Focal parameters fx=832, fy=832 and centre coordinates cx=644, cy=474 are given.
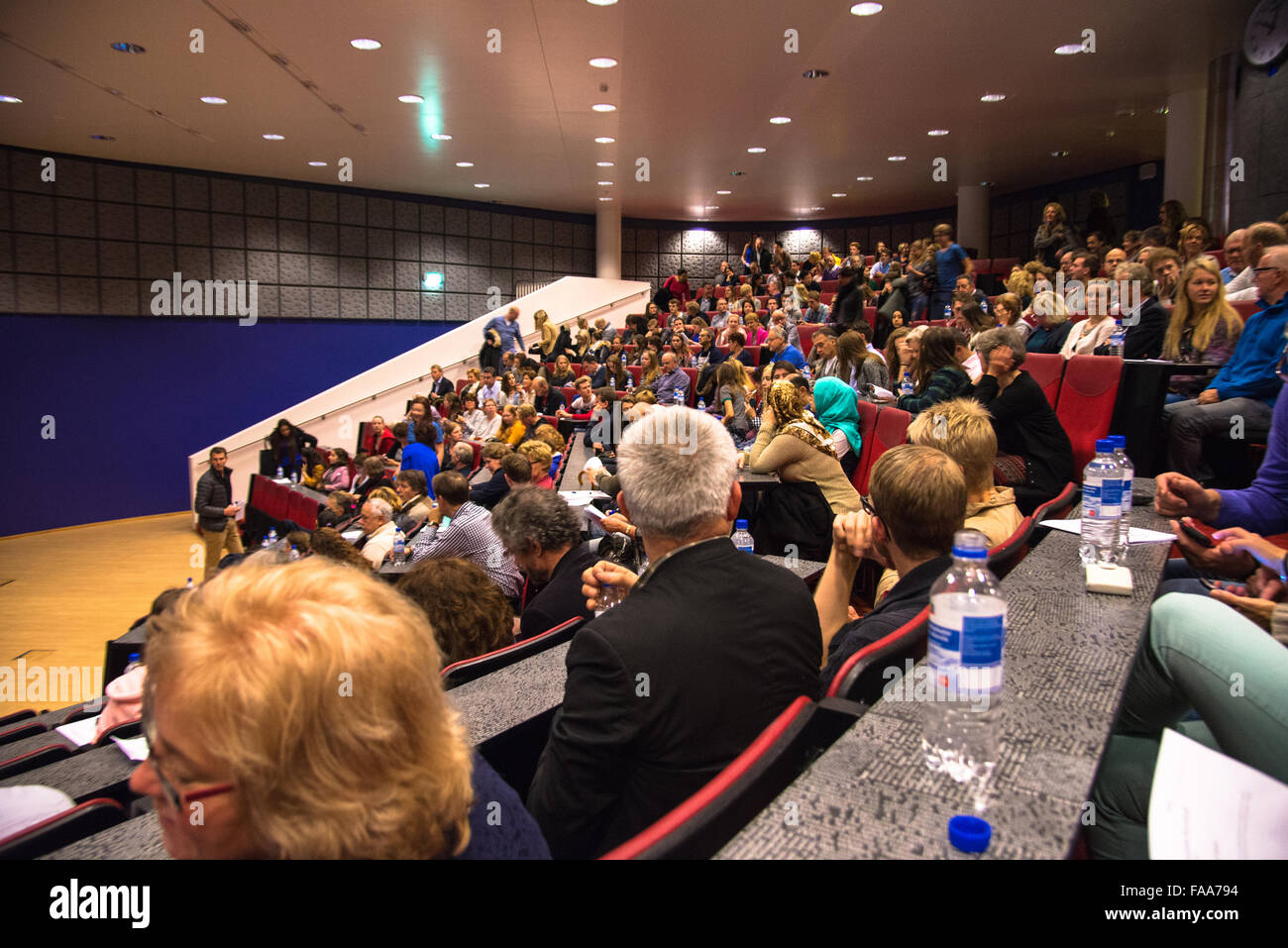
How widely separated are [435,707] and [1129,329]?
4750 mm

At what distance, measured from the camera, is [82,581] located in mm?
8859

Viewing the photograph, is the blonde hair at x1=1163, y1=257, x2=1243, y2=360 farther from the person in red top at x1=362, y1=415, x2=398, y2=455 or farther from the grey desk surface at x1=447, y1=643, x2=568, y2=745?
the person in red top at x1=362, y1=415, x2=398, y2=455

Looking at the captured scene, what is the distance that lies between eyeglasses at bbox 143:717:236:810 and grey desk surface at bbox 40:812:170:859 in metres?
0.28

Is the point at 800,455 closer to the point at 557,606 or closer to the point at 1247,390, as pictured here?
the point at 557,606

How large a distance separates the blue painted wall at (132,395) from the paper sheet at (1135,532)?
12999 mm

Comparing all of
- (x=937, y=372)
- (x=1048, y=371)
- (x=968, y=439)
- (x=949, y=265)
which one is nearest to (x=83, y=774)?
(x=968, y=439)

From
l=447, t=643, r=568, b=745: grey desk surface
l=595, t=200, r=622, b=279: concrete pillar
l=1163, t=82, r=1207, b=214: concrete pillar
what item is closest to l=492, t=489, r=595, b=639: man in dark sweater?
l=447, t=643, r=568, b=745: grey desk surface

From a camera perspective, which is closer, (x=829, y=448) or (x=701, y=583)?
(x=701, y=583)

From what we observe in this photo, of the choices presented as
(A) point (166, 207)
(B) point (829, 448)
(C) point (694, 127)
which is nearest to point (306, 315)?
(A) point (166, 207)

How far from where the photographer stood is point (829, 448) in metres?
3.76

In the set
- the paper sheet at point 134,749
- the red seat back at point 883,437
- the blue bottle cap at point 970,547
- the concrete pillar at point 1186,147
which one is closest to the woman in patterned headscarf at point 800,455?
the red seat back at point 883,437

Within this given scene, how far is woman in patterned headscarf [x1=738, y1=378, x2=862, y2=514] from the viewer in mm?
3719

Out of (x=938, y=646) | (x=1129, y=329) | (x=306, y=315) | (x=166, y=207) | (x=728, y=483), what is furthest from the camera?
(x=306, y=315)
